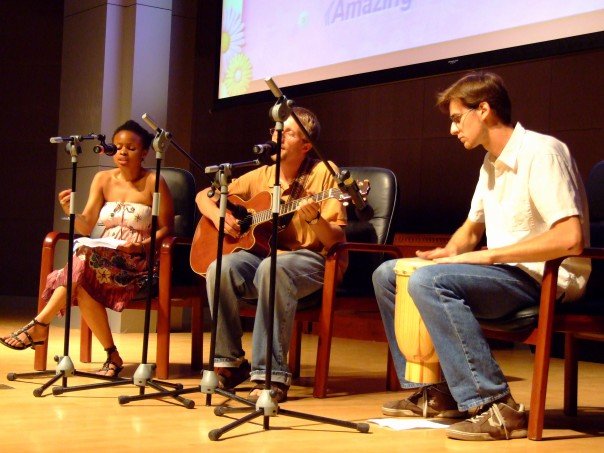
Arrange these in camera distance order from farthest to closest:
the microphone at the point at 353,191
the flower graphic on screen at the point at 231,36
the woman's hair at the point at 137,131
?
the flower graphic on screen at the point at 231,36, the woman's hair at the point at 137,131, the microphone at the point at 353,191

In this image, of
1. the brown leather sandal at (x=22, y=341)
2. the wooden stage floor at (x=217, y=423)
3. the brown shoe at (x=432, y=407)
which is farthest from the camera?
the brown leather sandal at (x=22, y=341)

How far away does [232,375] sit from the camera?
3.78 metres

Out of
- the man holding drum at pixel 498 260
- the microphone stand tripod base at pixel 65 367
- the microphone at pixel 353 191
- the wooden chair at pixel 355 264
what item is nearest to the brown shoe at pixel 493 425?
the man holding drum at pixel 498 260

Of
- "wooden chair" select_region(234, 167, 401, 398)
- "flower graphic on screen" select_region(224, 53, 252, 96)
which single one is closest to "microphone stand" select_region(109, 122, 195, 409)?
"wooden chair" select_region(234, 167, 401, 398)

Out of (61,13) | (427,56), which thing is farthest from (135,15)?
(61,13)

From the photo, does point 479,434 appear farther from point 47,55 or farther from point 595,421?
point 47,55

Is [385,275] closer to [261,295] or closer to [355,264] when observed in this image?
[261,295]

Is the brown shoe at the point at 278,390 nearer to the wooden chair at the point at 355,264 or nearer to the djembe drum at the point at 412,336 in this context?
the wooden chair at the point at 355,264

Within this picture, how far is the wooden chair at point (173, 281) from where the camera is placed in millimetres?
4051

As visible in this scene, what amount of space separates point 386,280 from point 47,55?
615cm

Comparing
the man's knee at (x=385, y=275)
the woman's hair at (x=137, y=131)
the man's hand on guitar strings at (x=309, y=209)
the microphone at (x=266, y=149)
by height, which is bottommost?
the man's knee at (x=385, y=275)

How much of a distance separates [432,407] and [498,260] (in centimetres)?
67

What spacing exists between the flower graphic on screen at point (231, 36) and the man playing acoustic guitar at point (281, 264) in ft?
6.75

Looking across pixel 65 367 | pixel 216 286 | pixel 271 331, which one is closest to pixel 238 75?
pixel 65 367
